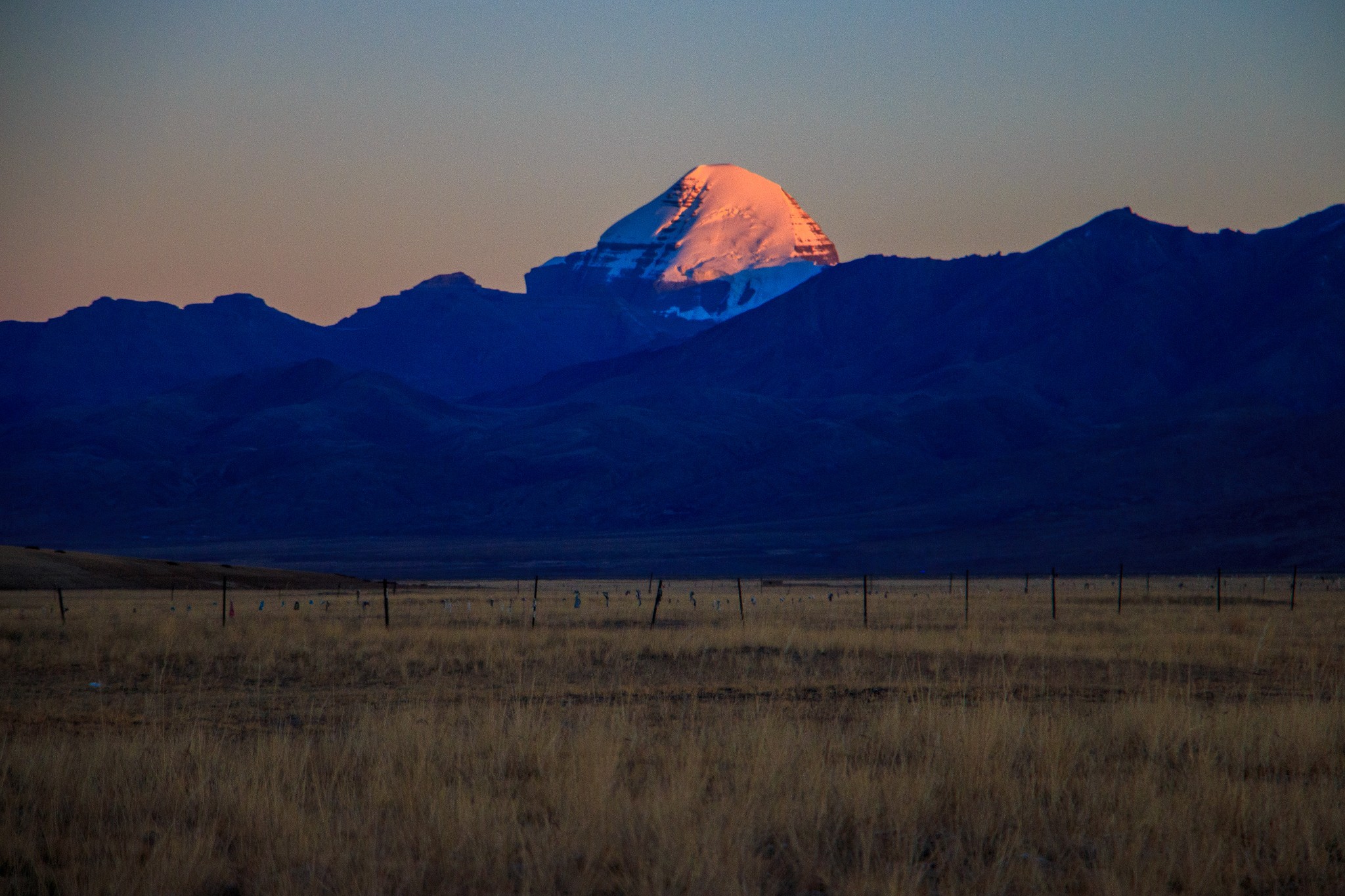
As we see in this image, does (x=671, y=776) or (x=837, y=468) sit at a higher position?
(x=837, y=468)

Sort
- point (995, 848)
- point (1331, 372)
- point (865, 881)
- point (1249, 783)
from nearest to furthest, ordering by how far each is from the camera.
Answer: point (865, 881), point (995, 848), point (1249, 783), point (1331, 372)

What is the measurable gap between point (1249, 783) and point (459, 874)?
19.7 ft

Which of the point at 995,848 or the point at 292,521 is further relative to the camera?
the point at 292,521

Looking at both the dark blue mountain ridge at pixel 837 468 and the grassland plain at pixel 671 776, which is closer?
the grassland plain at pixel 671 776

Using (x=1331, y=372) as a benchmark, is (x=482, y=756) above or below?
below

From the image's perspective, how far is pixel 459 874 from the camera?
766 centimetres

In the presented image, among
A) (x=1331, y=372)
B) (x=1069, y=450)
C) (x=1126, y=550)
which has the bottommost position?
(x=1126, y=550)

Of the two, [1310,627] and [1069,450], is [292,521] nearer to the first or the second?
[1069,450]

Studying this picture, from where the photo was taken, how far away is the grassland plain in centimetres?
768

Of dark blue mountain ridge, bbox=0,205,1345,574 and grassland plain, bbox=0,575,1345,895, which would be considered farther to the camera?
dark blue mountain ridge, bbox=0,205,1345,574

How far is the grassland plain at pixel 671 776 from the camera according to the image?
25.2ft

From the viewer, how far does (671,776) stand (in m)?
9.86

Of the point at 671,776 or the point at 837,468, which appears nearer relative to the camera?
the point at 671,776

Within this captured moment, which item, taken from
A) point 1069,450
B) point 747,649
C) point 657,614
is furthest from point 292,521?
point 747,649
